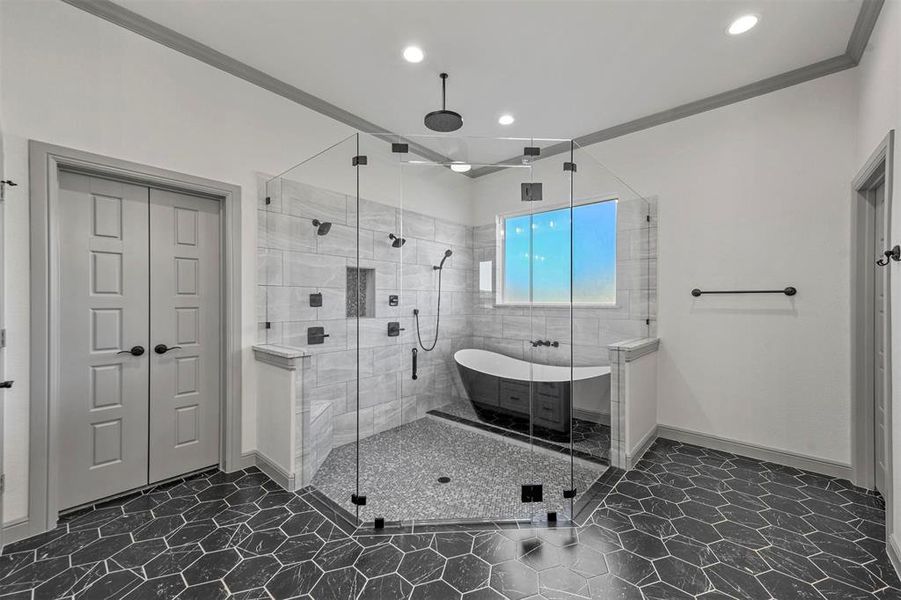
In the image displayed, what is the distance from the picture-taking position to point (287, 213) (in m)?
2.83

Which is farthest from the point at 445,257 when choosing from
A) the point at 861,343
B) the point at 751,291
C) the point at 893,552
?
the point at 861,343

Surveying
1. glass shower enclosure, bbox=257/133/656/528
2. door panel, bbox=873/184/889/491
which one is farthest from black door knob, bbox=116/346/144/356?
door panel, bbox=873/184/889/491

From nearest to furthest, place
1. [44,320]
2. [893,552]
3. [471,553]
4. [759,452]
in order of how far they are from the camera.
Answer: [893,552] < [471,553] < [44,320] < [759,452]

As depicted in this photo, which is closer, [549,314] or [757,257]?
[549,314]

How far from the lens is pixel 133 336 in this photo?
8.01ft

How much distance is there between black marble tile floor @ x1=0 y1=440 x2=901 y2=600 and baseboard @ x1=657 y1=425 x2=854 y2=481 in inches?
7.9

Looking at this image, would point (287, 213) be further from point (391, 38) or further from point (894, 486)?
point (894, 486)

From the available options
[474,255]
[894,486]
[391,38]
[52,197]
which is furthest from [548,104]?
[52,197]

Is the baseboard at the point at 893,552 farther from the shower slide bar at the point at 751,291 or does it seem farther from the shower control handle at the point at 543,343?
the shower control handle at the point at 543,343

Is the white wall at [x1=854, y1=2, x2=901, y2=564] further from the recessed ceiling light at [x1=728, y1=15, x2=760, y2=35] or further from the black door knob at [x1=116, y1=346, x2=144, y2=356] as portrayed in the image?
the black door knob at [x1=116, y1=346, x2=144, y2=356]

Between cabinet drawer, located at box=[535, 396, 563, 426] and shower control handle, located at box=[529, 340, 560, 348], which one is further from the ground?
shower control handle, located at box=[529, 340, 560, 348]

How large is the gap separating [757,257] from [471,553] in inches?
117

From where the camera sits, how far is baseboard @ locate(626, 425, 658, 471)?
2.82 metres

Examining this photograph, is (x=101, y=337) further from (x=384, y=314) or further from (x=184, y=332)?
(x=384, y=314)
